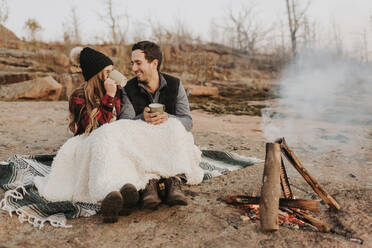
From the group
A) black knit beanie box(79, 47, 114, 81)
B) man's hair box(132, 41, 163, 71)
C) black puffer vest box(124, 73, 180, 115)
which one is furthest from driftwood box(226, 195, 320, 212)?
black knit beanie box(79, 47, 114, 81)

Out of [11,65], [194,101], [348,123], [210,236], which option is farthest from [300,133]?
[11,65]

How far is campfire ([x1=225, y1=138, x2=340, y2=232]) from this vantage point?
193cm

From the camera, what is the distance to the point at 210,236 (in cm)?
193

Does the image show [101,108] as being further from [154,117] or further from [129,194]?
[129,194]

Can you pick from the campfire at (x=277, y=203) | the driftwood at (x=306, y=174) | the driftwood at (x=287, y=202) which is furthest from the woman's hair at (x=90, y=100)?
the driftwood at (x=306, y=174)

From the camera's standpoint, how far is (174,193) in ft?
7.40

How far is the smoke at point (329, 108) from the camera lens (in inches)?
212

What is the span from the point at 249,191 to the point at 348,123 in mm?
5419

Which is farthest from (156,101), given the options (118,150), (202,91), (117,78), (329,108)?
(202,91)

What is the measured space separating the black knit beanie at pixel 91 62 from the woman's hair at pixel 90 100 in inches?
1.8

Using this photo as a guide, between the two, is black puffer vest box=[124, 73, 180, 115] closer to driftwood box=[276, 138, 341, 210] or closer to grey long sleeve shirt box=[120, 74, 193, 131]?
grey long sleeve shirt box=[120, 74, 193, 131]

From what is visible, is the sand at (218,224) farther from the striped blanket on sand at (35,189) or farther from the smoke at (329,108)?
the smoke at (329,108)

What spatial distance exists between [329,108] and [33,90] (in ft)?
32.8

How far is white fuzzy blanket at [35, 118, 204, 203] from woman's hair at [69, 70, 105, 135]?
0.18m
